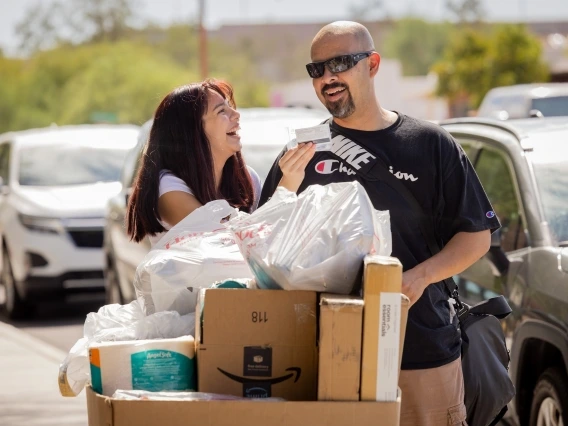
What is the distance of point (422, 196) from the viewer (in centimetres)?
376

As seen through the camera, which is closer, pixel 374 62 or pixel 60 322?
pixel 374 62

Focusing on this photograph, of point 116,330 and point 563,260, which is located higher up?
point 116,330

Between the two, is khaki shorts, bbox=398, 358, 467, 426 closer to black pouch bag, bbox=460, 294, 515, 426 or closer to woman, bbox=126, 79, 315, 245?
black pouch bag, bbox=460, 294, 515, 426

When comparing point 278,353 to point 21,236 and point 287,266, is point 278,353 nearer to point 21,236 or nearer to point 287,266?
point 287,266

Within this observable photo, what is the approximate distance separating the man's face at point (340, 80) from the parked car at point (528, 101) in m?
10.7

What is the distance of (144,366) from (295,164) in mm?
999

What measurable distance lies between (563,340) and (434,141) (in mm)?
1730

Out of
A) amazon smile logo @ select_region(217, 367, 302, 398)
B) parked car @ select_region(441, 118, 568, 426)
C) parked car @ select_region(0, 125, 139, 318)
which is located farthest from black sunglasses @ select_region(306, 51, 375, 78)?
parked car @ select_region(0, 125, 139, 318)

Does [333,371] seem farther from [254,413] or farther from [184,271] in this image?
[184,271]

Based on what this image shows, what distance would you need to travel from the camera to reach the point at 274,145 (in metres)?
8.38

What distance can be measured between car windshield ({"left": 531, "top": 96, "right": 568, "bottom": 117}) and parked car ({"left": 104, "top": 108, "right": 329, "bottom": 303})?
267 inches

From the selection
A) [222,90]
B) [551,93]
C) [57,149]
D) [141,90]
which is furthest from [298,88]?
[222,90]

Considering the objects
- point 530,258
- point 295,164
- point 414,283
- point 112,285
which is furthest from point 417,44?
point 414,283

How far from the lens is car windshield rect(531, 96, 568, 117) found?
15438 mm
